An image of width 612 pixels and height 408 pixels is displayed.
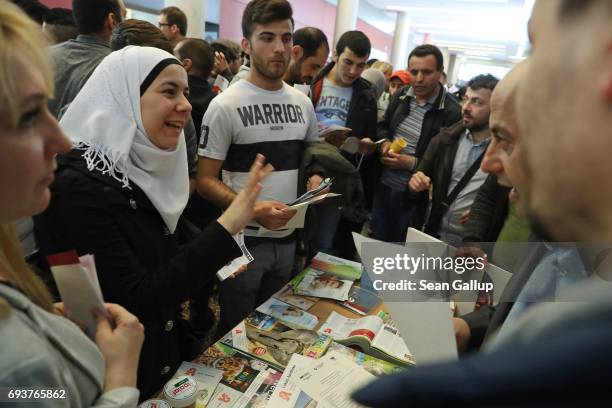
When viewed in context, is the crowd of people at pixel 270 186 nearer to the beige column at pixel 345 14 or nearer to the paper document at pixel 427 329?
the paper document at pixel 427 329

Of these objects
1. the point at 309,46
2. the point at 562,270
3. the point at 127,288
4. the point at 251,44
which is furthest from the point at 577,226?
the point at 309,46

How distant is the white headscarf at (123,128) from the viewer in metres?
1.20

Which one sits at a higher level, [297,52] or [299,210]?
[297,52]

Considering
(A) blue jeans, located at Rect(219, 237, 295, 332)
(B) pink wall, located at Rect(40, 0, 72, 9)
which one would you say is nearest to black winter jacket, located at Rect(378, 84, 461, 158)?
(A) blue jeans, located at Rect(219, 237, 295, 332)

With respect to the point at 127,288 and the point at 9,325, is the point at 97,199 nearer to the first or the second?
the point at 127,288

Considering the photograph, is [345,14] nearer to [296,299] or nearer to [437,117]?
[437,117]

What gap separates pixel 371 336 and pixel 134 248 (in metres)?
0.87

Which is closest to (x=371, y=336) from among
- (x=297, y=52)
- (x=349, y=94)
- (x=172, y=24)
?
(x=349, y=94)

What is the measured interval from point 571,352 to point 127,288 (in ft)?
3.79

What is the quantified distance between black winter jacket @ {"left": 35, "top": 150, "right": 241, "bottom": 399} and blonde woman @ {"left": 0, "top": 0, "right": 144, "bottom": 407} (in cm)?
27

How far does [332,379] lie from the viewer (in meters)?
1.15

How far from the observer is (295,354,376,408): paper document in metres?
1.09

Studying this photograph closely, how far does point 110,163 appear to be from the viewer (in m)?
1.19

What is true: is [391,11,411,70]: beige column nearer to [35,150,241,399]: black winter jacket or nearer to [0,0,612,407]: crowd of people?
[0,0,612,407]: crowd of people
